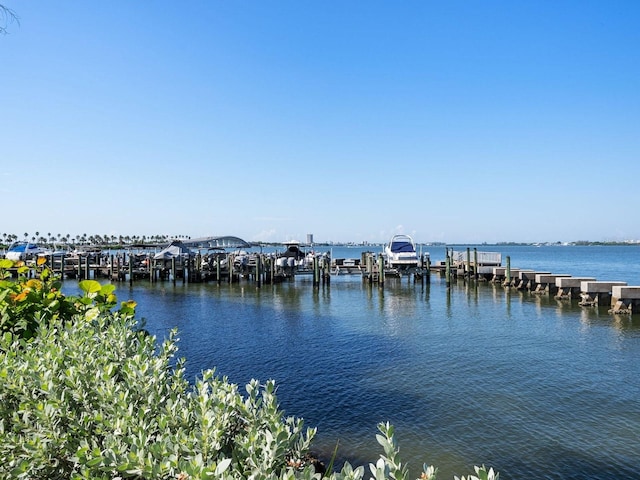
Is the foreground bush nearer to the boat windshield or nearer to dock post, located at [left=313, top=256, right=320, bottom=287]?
dock post, located at [left=313, top=256, right=320, bottom=287]

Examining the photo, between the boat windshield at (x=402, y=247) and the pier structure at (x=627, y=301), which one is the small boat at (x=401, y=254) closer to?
the boat windshield at (x=402, y=247)

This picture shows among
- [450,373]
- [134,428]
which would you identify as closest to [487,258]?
[450,373]

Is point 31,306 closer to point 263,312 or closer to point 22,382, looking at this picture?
point 22,382

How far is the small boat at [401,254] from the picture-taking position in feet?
120

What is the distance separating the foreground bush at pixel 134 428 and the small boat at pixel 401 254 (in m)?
32.9

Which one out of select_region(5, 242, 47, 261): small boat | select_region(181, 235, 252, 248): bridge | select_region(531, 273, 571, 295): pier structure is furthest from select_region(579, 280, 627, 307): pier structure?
select_region(5, 242, 47, 261): small boat

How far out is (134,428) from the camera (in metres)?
3.25

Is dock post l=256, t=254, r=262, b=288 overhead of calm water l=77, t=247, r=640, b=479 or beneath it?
overhead

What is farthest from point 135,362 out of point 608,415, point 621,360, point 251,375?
point 621,360

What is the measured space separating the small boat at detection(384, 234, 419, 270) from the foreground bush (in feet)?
108

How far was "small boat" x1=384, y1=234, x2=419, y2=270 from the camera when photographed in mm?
36625

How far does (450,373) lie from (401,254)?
24831 mm

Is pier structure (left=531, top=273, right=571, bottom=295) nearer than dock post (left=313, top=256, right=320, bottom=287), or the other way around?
pier structure (left=531, top=273, right=571, bottom=295)

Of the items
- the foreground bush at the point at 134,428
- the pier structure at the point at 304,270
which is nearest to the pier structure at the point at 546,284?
the pier structure at the point at 304,270
